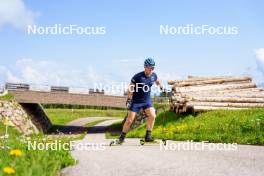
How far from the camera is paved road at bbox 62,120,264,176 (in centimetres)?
776

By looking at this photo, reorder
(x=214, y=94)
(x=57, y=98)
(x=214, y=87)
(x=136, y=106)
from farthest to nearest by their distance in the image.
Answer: (x=57, y=98) < (x=214, y=87) < (x=214, y=94) < (x=136, y=106)

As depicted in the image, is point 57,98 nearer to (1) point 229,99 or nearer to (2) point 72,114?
(2) point 72,114

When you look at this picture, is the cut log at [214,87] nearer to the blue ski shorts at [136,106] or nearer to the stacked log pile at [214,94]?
the stacked log pile at [214,94]

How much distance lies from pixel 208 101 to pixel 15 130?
2387cm

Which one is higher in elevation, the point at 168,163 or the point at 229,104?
the point at 229,104

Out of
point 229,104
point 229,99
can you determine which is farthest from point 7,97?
point 229,104

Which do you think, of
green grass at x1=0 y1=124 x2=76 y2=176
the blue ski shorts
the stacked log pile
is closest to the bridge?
the stacked log pile

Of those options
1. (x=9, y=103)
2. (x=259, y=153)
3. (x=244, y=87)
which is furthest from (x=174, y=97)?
(x=9, y=103)

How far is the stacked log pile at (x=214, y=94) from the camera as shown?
22.2 m

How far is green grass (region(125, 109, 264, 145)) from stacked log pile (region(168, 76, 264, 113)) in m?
0.67

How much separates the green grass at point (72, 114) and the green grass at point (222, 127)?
1766 inches

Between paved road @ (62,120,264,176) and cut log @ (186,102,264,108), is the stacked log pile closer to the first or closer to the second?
cut log @ (186,102,264,108)

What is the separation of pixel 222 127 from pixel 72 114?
59290 millimetres

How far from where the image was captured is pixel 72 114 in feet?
243
